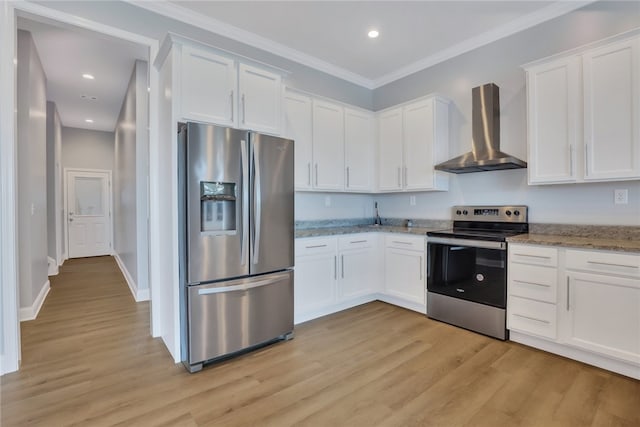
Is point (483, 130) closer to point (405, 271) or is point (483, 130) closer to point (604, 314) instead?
point (405, 271)

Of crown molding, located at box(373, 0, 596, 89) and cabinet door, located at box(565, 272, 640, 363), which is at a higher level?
crown molding, located at box(373, 0, 596, 89)

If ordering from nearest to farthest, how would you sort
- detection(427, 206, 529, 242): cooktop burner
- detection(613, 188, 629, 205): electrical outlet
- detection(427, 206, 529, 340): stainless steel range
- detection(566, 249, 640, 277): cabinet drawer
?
detection(566, 249, 640, 277): cabinet drawer, detection(613, 188, 629, 205): electrical outlet, detection(427, 206, 529, 340): stainless steel range, detection(427, 206, 529, 242): cooktop burner

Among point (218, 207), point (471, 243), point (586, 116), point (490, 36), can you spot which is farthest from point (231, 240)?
point (490, 36)

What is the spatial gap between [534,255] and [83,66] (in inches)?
224

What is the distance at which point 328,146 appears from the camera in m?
3.66

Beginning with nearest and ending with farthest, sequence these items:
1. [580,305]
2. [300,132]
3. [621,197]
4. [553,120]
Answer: [580,305]
[621,197]
[553,120]
[300,132]

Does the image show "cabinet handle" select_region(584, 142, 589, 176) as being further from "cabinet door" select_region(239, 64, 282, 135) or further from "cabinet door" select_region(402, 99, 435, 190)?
"cabinet door" select_region(239, 64, 282, 135)

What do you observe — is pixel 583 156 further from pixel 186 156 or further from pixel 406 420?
pixel 186 156

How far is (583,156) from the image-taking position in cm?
245

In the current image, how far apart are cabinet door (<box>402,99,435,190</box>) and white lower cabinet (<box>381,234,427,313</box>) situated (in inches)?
27.5

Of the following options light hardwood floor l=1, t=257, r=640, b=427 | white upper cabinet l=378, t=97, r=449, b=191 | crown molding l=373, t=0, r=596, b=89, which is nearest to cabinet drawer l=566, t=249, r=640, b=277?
light hardwood floor l=1, t=257, r=640, b=427

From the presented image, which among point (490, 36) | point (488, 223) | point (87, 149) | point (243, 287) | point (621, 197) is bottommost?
point (243, 287)

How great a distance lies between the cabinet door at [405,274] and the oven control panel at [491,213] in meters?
0.71

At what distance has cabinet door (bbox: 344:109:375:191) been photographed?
12.6 feet
